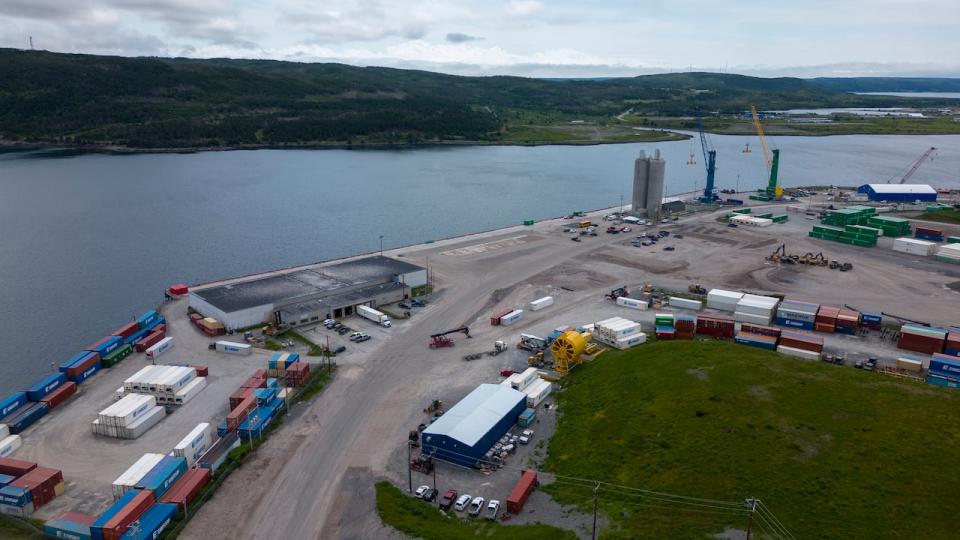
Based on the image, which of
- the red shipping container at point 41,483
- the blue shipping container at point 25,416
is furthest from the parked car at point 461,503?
the blue shipping container at point 25,416

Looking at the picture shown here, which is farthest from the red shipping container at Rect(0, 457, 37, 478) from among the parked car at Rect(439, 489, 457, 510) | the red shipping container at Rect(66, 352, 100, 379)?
the parked car at Rect(439, 489, 457, 510)

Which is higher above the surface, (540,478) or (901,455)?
(901,455)

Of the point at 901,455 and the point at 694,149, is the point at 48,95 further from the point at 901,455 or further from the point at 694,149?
the point at 901,455

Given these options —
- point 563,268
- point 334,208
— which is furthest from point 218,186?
point 563,268

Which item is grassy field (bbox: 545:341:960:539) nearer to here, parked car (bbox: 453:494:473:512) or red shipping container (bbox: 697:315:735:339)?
parked car (bbox: 453:494:473:512)

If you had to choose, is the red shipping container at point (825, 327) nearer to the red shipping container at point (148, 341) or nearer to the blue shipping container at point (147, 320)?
the red shipping container at point (148, 341)

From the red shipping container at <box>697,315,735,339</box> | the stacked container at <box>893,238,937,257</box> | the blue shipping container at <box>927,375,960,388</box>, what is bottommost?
the blue shipping container at <box>927,375,960,388</box>
